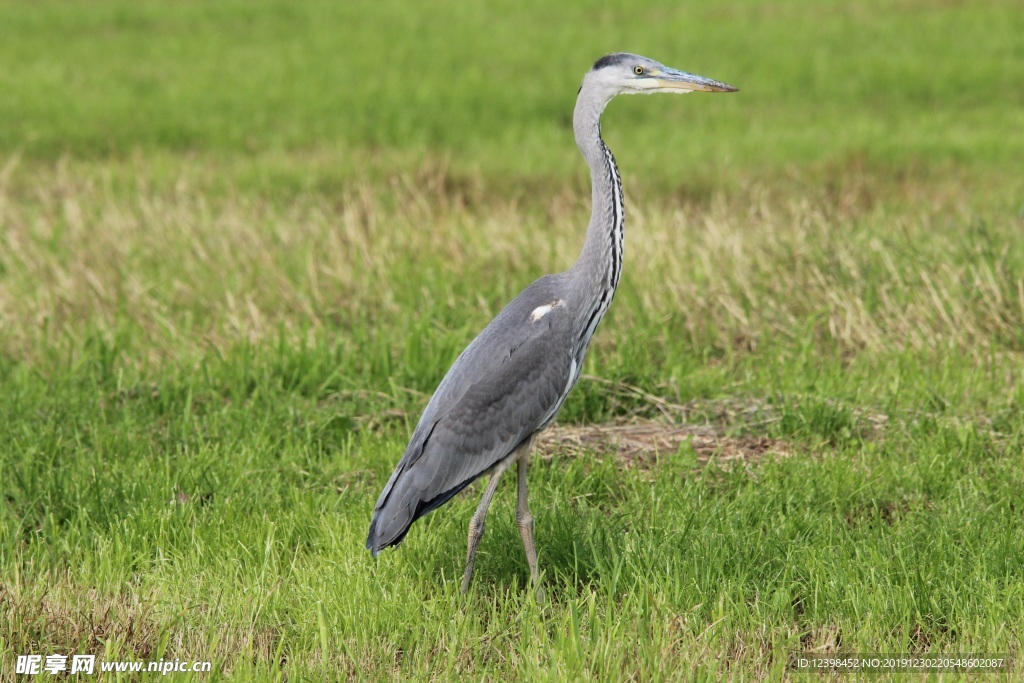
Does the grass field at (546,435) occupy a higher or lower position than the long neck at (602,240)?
lower

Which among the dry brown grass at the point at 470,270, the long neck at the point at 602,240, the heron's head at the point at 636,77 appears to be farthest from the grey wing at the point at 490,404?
the dry brown grass at the point at 470,270

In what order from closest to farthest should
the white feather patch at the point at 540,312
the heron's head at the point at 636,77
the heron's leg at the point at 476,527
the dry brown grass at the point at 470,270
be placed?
the heron's leg at the point at 476,527
the white feather patch at the point at 540,312
the heron's head at the point at 636,77
the dry brown grass at the point at 470,270

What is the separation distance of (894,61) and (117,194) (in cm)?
1091

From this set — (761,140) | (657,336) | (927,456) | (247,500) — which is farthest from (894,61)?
(247,500)

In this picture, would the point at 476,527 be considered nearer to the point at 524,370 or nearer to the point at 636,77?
the point at 524,370

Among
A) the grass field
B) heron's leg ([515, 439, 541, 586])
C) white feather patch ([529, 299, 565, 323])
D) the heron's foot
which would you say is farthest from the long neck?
the heron's foot

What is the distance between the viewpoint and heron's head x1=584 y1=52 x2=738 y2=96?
4.02 metres

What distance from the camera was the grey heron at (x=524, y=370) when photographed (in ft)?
12.2

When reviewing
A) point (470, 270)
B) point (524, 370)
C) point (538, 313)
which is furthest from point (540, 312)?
point (470, 270)

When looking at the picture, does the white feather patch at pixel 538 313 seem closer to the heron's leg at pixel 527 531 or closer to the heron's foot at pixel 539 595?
the heron's leg at pixel 527 531

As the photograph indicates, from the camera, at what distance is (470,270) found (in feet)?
22.7

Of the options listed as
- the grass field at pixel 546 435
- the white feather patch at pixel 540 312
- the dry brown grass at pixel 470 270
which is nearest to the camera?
the grass field at pixel 546 435

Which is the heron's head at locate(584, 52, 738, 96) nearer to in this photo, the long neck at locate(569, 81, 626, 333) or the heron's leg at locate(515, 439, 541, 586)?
the long neck at locate(569, 81, 626, 333)

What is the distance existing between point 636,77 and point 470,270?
3.00 meters
